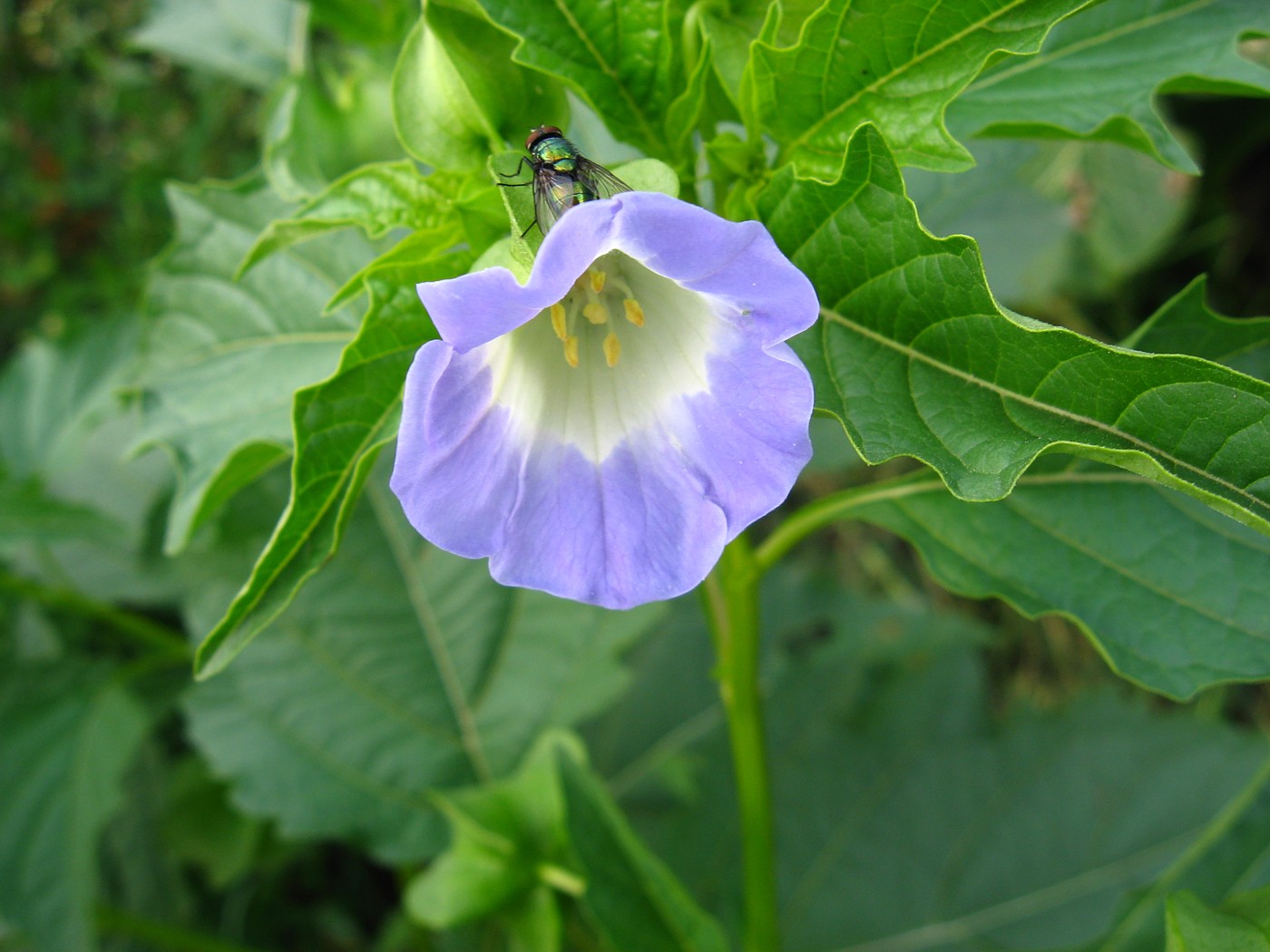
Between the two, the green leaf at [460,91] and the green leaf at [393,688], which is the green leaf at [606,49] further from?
the green leaf at [393,688]

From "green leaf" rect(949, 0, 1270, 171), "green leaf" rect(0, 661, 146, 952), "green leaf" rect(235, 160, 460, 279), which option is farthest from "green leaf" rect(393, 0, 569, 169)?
"green leaf" rect(0, 661, 146, 952)

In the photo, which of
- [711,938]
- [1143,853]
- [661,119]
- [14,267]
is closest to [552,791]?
[711,938]

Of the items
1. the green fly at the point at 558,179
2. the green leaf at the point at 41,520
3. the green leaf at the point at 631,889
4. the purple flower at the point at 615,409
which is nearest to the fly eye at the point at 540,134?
the green fly at the point at 558,179

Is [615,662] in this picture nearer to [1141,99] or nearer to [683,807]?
[683,807]

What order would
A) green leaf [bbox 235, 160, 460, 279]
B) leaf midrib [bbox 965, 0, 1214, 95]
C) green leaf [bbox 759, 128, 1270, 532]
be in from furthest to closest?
leaf midrib [bbox 965, 0, 1214, 95] < green leaf [bbox 235, 160, 460, 279] < green leaf [bbox 759, 128, 1270, 532]

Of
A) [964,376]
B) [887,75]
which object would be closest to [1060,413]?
[964,376]

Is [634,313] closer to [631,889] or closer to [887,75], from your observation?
[887,75]

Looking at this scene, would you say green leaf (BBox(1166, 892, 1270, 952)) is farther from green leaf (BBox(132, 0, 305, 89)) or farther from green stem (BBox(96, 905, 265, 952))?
green leaf (BBox(132, 0, 305, 89))
